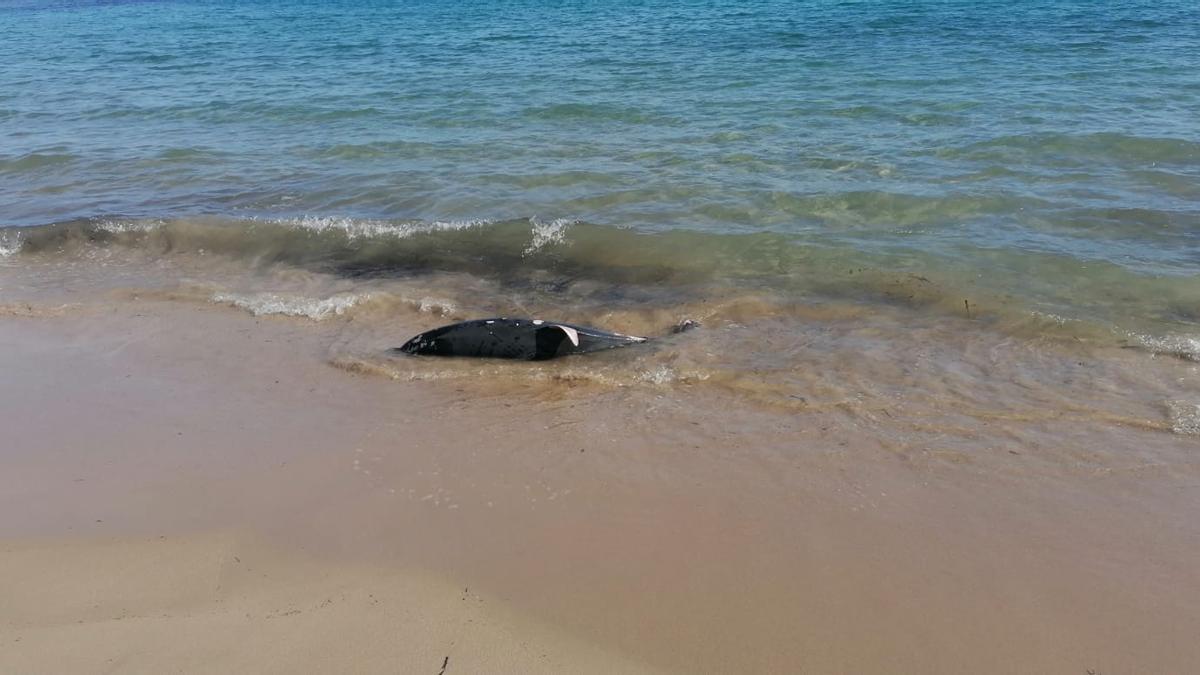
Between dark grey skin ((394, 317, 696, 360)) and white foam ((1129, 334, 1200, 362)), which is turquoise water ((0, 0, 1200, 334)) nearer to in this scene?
white foam ((1129, 334, 1200, 362))

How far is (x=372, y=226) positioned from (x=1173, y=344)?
771 cm

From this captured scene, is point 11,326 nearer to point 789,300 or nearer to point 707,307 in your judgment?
point 707,307

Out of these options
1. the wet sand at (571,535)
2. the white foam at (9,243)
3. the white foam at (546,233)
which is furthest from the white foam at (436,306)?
the white foam at (9,243)

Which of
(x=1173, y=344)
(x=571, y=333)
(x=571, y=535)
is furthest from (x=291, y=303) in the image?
A: (x=1173, y=344)

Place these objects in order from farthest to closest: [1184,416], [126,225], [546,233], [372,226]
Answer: [126,225], [372,226], [546,233], [1184,416]

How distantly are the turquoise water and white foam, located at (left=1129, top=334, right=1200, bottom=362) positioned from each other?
16cm

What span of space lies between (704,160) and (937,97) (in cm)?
489

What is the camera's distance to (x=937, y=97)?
45.2ft

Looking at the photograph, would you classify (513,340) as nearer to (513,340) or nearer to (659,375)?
(513,340)

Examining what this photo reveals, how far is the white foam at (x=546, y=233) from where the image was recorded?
29.8ft

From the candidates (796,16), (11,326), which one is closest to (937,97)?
(796,16)

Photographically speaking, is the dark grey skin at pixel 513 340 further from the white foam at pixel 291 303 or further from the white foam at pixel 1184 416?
the white foam at pixel 1184 416

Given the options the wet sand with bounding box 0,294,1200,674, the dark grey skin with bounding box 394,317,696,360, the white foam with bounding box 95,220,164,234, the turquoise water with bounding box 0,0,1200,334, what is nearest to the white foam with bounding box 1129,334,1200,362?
the turquoise water with bounding box 0,0,1200,334

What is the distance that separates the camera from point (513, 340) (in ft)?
21.5
